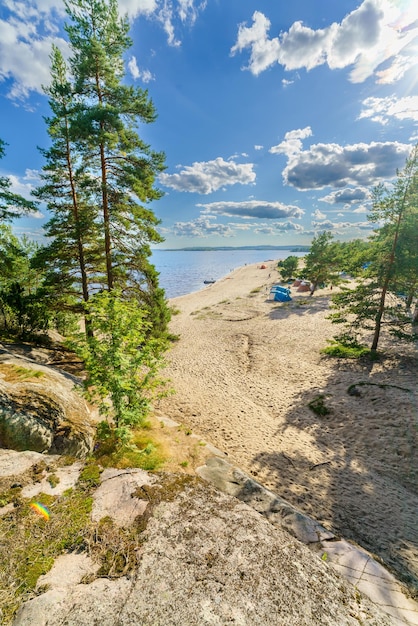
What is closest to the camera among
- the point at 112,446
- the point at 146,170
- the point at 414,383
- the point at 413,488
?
the point at 112,446

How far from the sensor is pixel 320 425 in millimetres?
10492

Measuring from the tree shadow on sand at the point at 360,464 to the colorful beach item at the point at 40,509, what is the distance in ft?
18.1

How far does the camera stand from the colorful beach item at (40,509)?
148 inches

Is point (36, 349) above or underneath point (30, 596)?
underneath

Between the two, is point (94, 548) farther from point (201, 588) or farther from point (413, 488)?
point (413, 488)

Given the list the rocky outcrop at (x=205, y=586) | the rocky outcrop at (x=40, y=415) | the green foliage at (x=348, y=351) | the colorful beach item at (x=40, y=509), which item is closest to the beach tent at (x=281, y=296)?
the green foliage at (x=348, y=351)

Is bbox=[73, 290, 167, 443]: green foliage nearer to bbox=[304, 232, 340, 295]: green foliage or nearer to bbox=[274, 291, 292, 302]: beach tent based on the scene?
bbox=[274, 291, 292, 302]: beach tent

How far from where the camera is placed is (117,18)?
9977 mm

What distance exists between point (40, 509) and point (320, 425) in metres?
9.85

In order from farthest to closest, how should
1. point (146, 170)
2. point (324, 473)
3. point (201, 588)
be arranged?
point (146, 170) < point (324, 473) < point (201, 588)

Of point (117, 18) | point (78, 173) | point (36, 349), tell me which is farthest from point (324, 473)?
point (117, 18)

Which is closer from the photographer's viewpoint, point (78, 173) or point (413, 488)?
point (413, 488)

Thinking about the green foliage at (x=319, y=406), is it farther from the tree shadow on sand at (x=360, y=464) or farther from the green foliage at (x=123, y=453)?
the green foliage at (x=123, y=453)

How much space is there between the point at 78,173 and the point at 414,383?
18.3 metres
